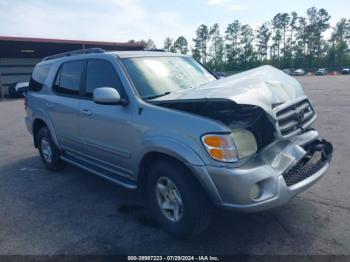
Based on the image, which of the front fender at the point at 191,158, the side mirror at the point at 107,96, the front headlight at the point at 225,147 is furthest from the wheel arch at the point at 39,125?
the front headlight at the point at 225,147

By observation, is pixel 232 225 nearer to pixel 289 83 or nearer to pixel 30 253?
pixel 289 83

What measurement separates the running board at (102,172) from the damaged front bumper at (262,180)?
125 cm

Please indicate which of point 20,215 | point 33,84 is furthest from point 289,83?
point 33,84

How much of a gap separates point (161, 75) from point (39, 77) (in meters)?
3.04

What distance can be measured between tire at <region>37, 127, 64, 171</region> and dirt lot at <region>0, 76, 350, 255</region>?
0.44 m

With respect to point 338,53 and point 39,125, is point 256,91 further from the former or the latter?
point 338,53

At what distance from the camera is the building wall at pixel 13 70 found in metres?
32.9

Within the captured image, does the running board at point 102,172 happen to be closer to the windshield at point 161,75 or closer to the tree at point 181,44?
the windshield at point 161,75

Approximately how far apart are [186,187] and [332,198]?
7.11ft

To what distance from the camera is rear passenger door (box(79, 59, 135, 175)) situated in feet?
12.4

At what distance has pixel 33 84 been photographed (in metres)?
6.22

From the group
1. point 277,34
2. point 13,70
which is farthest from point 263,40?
point 13,70

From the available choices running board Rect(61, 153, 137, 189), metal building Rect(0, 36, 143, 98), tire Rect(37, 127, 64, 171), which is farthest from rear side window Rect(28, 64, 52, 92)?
metal building Rect(0, 36, 143, 98)

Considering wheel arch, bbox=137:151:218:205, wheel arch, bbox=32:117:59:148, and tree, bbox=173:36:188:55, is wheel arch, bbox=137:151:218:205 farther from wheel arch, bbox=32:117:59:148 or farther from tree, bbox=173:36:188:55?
tree, bbox=173:36:188:55
